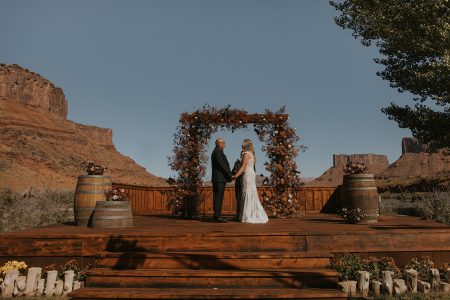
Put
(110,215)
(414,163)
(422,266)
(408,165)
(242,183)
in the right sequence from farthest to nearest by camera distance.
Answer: (408,165)
(414,163)
(242,183)
(110,215)
(422,266)

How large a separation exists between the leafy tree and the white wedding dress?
29.8 feet

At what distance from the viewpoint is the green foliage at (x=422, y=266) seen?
6074mm

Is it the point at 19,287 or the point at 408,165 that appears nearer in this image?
the point at 19,287

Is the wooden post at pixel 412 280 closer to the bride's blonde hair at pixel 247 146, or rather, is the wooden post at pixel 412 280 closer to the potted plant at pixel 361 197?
the potted plant at pixel 361 197

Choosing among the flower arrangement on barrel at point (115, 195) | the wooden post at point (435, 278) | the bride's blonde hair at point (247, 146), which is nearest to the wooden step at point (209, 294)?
the wooden post at point (435, 278)

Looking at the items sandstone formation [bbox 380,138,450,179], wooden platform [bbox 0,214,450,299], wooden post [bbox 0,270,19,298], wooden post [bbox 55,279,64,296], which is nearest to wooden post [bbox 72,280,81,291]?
wooden post [bbox 55,279,64,296]

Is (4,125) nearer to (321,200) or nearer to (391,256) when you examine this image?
(321,200)

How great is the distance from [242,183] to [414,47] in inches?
400

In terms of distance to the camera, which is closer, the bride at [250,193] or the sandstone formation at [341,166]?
the bride at [250,193]

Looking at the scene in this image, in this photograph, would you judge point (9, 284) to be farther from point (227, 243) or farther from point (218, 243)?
point (227, 243)

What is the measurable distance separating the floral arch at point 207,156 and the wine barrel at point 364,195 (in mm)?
2896

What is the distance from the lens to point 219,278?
531 centimetres

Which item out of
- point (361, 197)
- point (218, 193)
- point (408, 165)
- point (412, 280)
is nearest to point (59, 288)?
point (218, 193)

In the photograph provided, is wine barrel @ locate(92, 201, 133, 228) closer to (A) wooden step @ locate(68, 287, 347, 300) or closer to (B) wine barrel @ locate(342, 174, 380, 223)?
(A) wooden step @ locate(68, 287, 347, 300)
